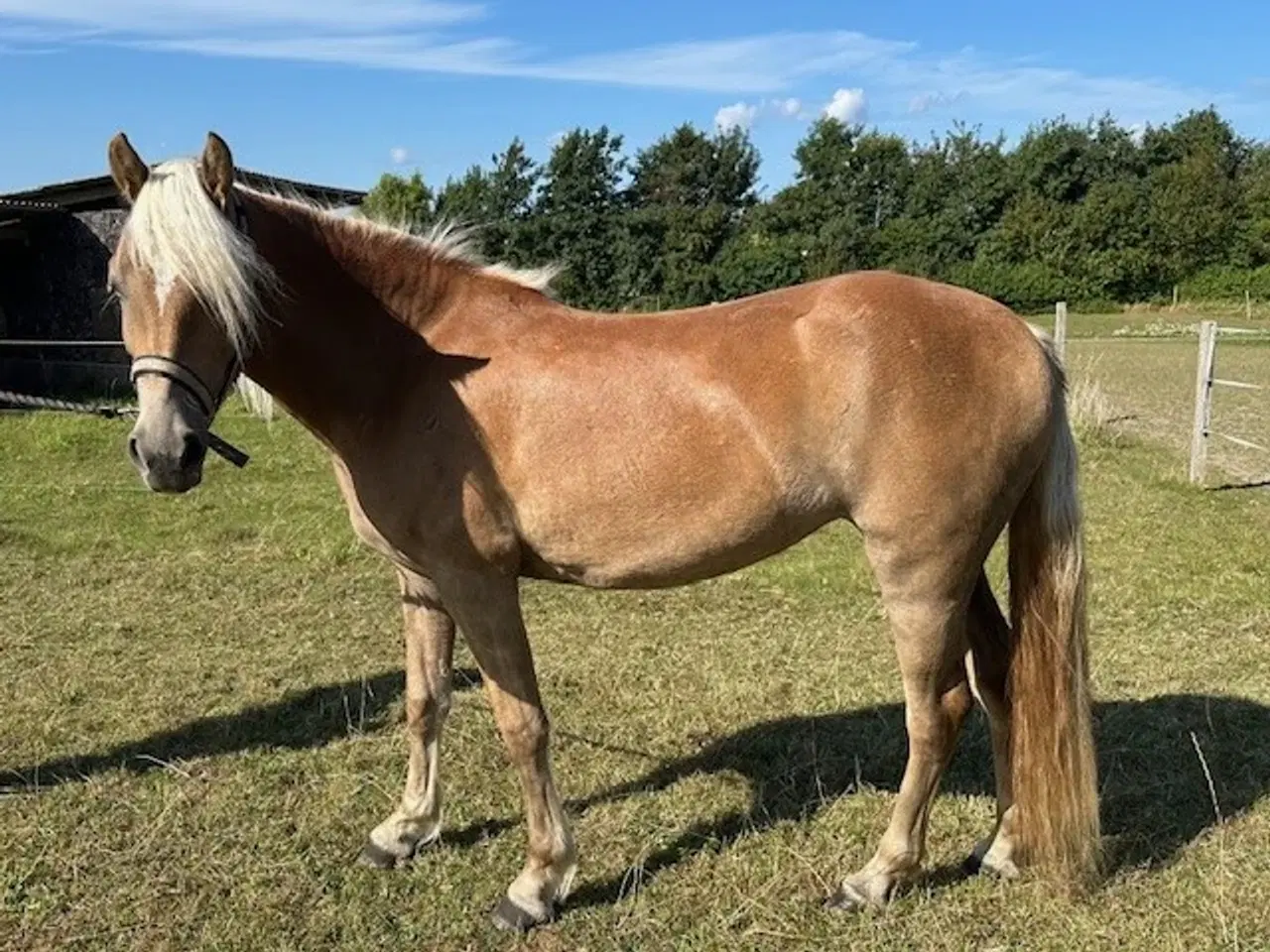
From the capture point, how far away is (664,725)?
418 cm

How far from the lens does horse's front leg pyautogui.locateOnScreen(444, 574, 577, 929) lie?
9.20 feet

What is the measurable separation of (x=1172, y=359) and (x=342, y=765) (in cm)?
2193

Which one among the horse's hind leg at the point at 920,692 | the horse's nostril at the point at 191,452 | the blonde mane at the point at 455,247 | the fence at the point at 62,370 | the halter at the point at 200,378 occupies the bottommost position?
the fence at the point at 62,370

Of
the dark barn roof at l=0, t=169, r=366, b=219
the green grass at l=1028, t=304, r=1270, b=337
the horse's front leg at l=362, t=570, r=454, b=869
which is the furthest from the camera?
the green grass at l=1028, t=304, r=1270, b=337

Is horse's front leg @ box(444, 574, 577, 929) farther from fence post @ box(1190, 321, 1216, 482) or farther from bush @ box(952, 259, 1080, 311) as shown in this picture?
bush @ box(952, 259, 1080, 311)

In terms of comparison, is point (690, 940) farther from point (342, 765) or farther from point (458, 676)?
point (458, 676)

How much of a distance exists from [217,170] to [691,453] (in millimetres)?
1351

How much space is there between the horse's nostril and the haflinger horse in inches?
8.0

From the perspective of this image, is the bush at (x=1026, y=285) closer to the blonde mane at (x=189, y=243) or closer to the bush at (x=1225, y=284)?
the bush at (x=1225, y=284)

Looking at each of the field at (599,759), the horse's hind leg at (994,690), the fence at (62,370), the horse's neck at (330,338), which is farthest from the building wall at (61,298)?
the horse's hind leg at (994,690)

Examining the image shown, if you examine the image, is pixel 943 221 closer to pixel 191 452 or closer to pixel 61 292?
pixel 61 292

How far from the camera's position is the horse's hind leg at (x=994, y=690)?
3072 millimetres

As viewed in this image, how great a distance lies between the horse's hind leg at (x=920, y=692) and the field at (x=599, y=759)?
11 cm

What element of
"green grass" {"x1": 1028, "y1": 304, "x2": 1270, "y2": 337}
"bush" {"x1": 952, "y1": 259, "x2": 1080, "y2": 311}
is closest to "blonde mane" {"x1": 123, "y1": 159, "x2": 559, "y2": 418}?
"green grass" {"x1": 1028, "y1": 304, "x2": 1270, "y2": 337}
